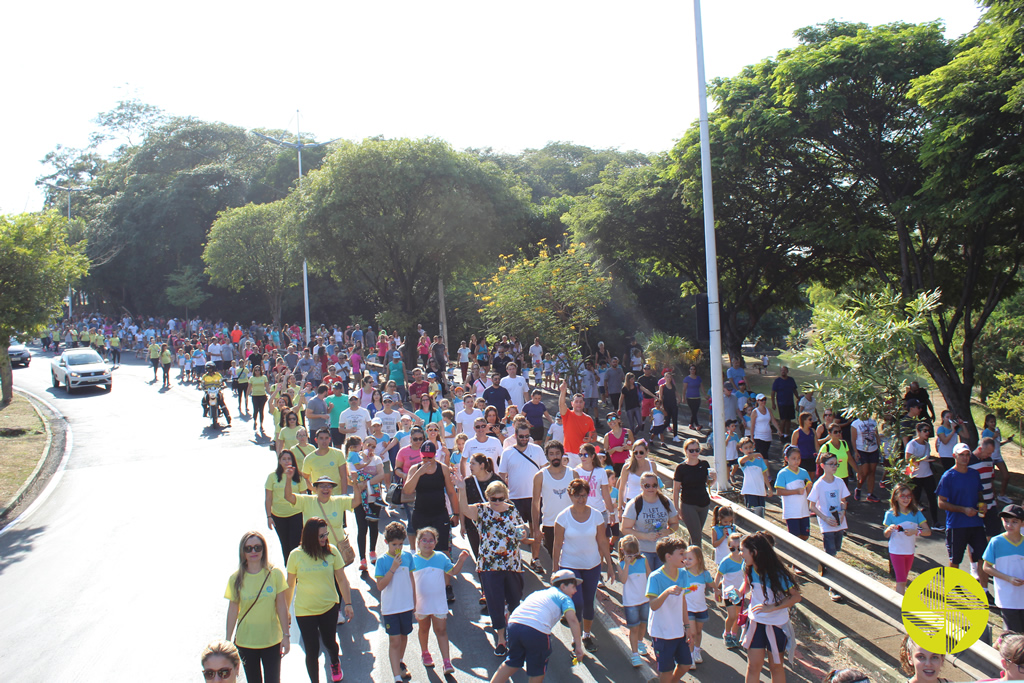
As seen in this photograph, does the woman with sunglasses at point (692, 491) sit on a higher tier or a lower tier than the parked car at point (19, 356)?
lower

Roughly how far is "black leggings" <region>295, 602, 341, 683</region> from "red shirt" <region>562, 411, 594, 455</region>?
5.24 meters

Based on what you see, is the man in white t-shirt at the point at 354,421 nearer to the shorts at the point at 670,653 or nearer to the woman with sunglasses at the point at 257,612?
the woman with sunglasses at the point at 257,612

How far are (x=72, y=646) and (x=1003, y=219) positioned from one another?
18.1 m

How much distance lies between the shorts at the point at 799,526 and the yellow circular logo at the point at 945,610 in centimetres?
523

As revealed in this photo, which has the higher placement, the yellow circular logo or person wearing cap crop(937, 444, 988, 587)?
the yellow circular logo

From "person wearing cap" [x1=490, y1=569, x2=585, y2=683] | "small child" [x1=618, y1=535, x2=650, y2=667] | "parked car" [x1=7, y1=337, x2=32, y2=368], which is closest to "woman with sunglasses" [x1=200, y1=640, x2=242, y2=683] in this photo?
"person wearing cap" [x1=490, y1=569, x2=585, y2=683]

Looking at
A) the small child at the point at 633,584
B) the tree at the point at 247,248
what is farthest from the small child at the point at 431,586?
the tree at the point at 247,248

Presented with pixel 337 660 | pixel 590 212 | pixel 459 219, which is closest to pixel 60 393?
pixel 459 219

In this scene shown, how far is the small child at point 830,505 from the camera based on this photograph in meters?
8.58

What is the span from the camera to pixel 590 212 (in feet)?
88.2

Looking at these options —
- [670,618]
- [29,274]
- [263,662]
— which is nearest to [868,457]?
[670,618]

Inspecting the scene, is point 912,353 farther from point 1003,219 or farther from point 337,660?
point 337,660

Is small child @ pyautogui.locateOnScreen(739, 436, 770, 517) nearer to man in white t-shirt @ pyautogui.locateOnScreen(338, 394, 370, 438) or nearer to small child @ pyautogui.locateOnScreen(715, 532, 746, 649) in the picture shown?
small child @ pyautogui.locateOnScreen(715, 532, 746, 649)

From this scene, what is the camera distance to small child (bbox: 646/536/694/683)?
5.86 metres
